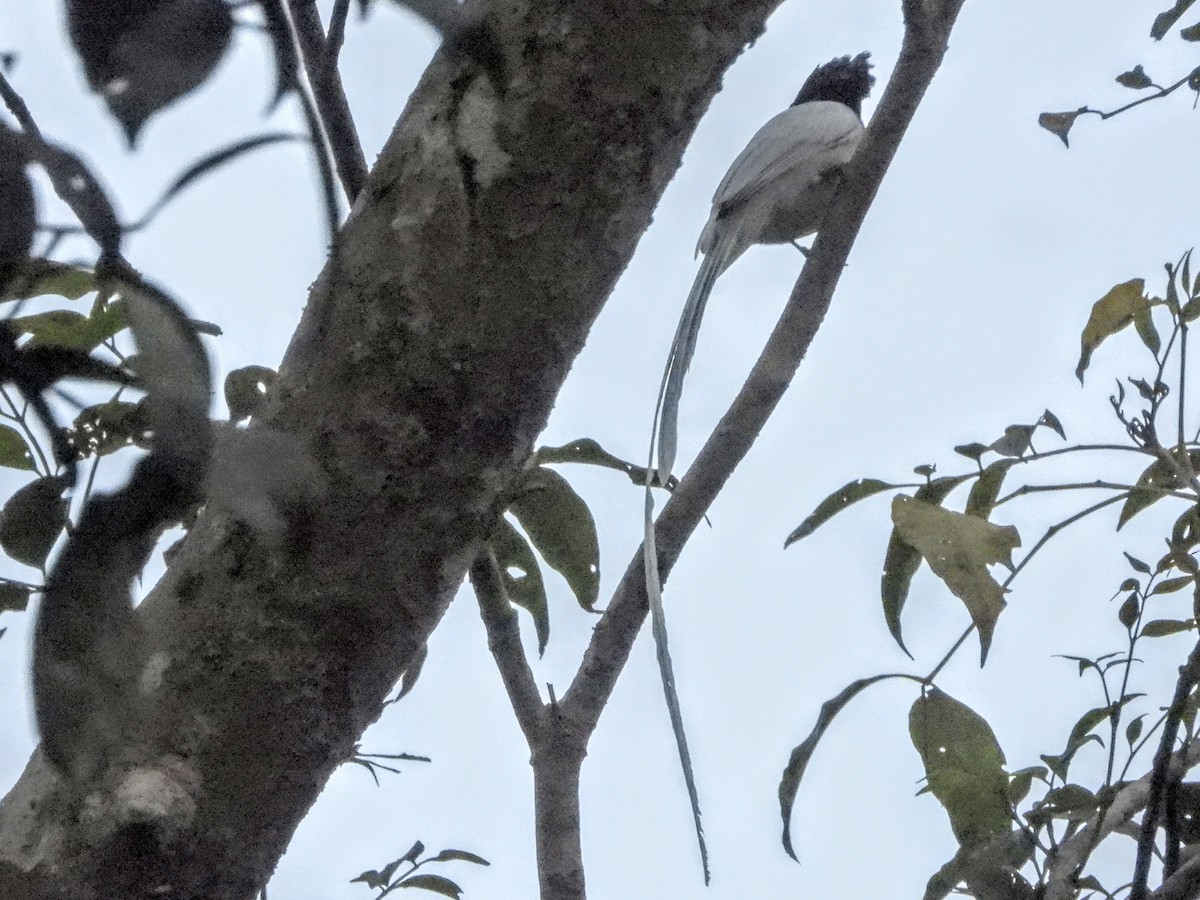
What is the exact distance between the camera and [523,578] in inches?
47.8

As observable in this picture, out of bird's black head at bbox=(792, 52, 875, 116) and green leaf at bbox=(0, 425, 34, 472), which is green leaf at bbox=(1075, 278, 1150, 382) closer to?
green leaf at bbox=(0, 425, 34, 472)

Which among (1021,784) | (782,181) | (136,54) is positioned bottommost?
(136,54)

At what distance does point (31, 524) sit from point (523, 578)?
0.53 metres

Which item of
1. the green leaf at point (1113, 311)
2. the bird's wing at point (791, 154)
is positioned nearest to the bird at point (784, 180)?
the bird's wing at point (791, 154)

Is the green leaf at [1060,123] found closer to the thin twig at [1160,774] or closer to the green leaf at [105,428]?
the thin twig at [1160,774]

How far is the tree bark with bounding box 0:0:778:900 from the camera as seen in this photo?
0.58 metres

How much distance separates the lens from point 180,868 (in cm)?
57

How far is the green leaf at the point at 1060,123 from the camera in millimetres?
1376

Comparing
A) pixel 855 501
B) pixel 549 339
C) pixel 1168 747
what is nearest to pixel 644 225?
pixel 549 339

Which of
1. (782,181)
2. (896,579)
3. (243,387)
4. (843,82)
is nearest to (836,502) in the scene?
(896,579)

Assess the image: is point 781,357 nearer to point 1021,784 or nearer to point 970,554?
point 970,554

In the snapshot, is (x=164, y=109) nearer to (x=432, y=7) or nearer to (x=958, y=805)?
(x=432, y=7)

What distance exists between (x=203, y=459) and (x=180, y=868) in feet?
0.94

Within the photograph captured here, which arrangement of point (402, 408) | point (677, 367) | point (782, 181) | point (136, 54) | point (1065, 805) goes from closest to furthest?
point (136, 54) → point (402, 408) → point (1065, 805) → point (677, 367) → point (782, 181)
